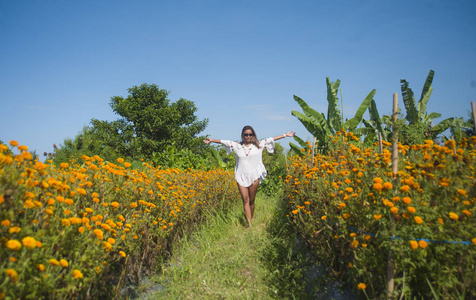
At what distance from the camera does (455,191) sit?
6.18ft

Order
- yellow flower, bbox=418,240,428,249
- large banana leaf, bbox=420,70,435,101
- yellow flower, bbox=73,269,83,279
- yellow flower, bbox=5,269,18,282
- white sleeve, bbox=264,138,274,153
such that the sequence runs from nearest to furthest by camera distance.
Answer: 1. yellow flower, bbox=5,269,18,282
2. yellow flower, bbox=73,269,83,279
3. yellow flower, bbox=418,240,428,249
4. white sleeve, bbox=264,138,274,153
5. large banana leaf, bbox=420,70,435,101

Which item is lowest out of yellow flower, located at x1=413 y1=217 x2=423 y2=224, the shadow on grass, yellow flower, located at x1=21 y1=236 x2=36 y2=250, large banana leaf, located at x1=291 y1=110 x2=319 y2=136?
the shadow on grass

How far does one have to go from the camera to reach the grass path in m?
2.93

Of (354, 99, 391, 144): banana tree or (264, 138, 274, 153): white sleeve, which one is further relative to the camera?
(354, 99, 391, 144): banana tree

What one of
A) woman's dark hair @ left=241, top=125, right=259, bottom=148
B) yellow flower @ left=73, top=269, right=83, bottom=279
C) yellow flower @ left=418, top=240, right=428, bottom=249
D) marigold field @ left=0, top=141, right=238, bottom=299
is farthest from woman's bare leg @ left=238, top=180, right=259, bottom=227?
yellow flower @ left=73, top=269, right=83, bottom=279

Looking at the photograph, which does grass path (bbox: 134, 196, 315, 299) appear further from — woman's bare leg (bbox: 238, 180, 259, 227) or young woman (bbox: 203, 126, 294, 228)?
young woman (bbox: 203, 126, 294, 228)

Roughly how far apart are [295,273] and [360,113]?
22.3 ft

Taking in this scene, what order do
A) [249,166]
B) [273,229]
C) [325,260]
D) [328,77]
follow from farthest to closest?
1. [328,77]
2. [249,166]
3. [273,229]
4. [325,260]

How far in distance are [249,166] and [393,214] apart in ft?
11.4

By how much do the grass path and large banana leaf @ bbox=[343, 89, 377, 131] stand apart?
501cm

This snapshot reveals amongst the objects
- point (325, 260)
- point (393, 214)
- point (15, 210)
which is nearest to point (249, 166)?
point (325, 260)

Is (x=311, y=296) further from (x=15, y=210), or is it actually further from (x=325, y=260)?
(x=15, y=210)

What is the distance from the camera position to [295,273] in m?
3.17

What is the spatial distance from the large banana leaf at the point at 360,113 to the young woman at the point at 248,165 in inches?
153
